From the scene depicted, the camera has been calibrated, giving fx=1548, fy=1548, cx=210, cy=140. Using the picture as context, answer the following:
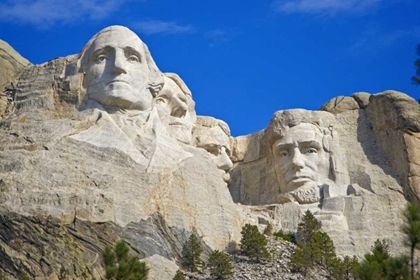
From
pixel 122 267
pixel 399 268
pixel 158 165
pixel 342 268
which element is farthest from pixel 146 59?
pixel 399 268

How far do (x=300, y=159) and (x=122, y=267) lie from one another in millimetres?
11360

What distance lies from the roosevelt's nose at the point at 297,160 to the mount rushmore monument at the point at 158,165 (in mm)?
24

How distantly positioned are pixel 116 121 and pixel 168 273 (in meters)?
4.30

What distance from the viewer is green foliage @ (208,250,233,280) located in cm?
3150

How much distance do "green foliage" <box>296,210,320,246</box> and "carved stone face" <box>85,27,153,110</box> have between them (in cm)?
437

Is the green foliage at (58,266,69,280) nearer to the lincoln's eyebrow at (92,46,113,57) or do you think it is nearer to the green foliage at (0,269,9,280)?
the green foliage at (0,269,9,280)

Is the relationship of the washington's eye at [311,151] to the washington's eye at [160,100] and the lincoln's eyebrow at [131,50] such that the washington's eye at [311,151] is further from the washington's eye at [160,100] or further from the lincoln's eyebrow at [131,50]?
the lincoln's eyebrow at [131,50]

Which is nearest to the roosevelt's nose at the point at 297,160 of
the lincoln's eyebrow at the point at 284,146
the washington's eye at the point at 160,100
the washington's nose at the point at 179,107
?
the lincoln's eyebrow at the point at 284,146

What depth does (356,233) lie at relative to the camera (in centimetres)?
3575

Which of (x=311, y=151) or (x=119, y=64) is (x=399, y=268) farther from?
(x=311, y=151)

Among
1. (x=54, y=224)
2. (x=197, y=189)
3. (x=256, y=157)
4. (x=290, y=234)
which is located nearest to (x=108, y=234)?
(x=54, y=224)

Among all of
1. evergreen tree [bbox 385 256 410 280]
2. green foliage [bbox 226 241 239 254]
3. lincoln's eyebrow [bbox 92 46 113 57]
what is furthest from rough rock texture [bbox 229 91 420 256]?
evergreen tree [bbox 385 256 410 280]

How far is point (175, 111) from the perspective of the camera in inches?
1458

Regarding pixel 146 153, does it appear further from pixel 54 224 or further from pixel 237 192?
pixel 237 192
